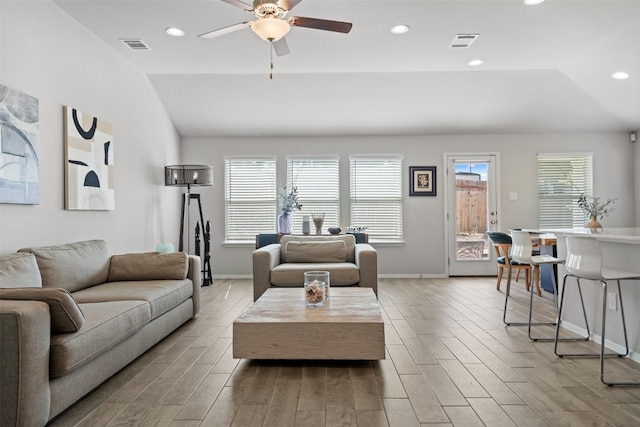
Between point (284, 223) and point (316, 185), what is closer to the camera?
point (284, 223)

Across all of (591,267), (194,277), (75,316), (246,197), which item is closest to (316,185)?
(246,197)

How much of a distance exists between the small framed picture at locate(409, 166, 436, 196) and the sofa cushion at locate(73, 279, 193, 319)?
418 cm

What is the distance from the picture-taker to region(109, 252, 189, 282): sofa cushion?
369 centimetres

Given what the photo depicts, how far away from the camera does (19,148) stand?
2.94m

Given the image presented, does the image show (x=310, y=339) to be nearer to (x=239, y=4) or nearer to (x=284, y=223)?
(x=239, y=4)

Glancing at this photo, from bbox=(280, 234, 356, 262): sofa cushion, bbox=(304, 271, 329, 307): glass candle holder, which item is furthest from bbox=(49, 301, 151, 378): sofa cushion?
bbox=(280, 234, 356, 262): sofa cushion

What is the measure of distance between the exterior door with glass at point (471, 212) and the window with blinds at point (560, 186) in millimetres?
819

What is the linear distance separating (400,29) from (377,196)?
3.22m

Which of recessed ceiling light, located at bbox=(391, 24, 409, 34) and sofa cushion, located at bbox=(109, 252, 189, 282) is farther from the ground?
recessed ceiling light, located at bbox=(391, 24, 409, 34)

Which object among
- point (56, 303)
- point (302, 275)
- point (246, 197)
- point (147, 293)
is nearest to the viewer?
point (56, 303)

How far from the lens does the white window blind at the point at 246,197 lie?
6.73 m

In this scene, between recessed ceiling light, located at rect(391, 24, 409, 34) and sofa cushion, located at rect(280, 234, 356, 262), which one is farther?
sofa cushion, located at rect(280, 234, 356, 262)

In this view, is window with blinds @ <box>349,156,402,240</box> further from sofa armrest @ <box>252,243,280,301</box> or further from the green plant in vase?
the green plant in vase

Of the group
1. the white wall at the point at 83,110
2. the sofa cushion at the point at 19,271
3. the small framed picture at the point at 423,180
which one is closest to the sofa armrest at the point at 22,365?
the sofa cushion at the point at 19,271
